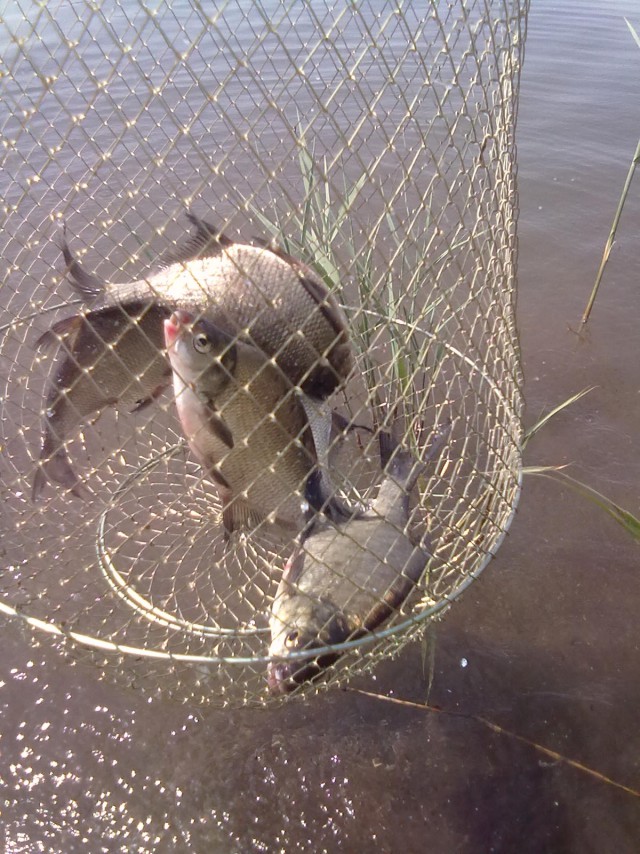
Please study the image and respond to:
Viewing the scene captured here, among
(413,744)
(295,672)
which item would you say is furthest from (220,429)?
(413,744)

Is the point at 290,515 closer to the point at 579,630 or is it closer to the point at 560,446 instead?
the point at 579,630

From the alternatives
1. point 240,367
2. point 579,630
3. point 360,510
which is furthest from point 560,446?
point 240,367

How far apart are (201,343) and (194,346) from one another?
18mm

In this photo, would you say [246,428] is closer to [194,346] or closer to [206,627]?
[194,346]

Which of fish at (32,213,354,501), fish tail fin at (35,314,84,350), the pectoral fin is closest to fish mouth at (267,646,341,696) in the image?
the pectoral fin

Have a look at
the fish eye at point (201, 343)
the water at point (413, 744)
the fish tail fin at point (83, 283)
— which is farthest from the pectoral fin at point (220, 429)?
the water at point (413, 744)

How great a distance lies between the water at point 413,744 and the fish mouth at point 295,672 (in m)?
0.33

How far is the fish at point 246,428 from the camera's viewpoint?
1656mm

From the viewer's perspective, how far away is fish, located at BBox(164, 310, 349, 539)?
65.2 inches

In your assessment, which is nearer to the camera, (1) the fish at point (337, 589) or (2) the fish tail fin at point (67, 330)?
(1) the fish at point (337, 589)

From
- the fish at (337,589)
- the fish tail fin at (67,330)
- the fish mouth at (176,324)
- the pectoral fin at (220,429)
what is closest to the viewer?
the fish mouth at (176,324)

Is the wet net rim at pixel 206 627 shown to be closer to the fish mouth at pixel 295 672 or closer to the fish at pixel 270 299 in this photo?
the fish mouth at pixel 295 672

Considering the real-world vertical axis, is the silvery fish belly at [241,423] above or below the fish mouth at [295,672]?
above

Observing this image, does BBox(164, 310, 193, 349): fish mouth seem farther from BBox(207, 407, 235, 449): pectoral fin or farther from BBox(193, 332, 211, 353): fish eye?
BBox(207, 407, 235, 449): pectoral fin
